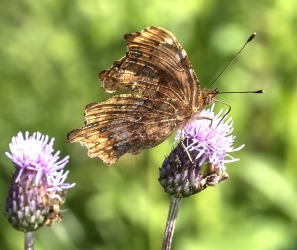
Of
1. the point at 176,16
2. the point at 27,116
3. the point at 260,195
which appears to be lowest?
the point at 260,195

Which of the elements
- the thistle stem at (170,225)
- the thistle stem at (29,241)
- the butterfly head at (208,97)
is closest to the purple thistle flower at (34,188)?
the thistle stem at (29,241)

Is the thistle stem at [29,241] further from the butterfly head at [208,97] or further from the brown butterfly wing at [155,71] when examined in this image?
the butterfly head at [208,97]

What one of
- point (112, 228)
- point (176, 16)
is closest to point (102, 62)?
point (176, 16)

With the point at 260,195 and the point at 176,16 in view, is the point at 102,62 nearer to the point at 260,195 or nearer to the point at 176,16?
the point at 176,16

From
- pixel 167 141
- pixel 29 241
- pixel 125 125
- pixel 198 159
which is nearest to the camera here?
pixel 29 241

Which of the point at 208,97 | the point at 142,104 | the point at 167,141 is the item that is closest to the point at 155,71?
the point at 142,104

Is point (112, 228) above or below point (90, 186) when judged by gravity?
below

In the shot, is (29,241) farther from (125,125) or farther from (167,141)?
(167,141)
